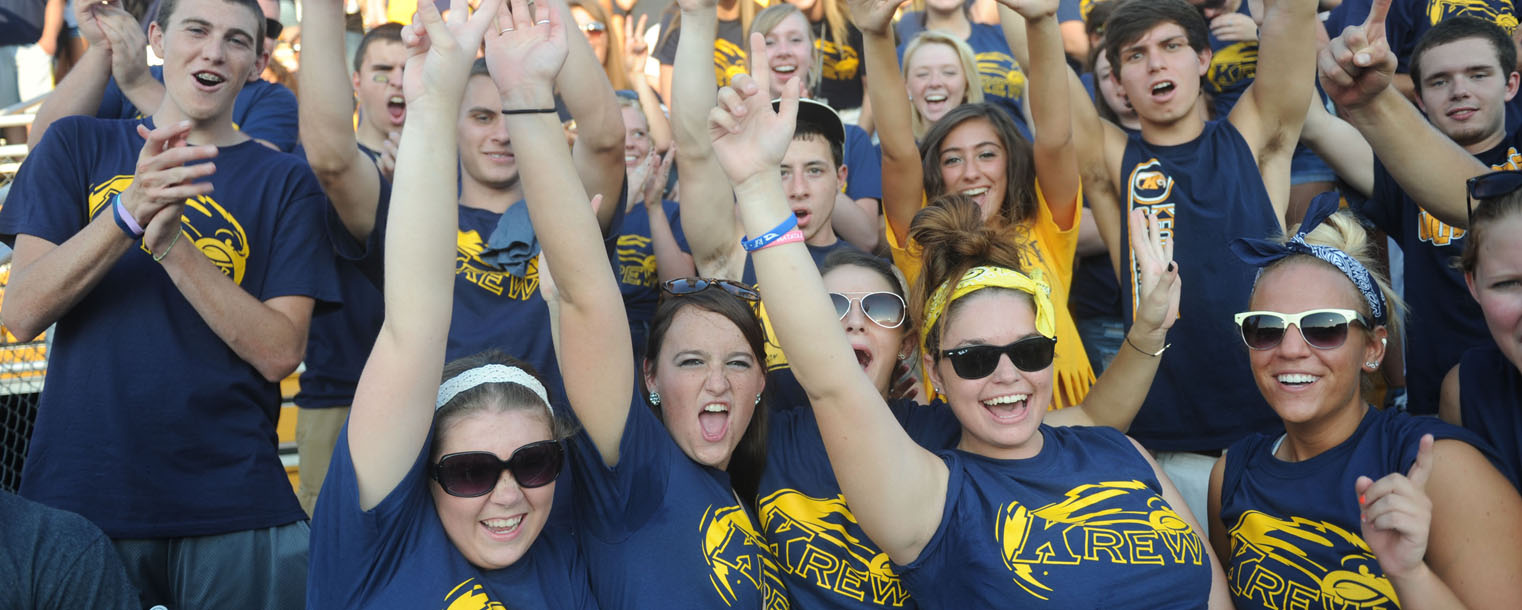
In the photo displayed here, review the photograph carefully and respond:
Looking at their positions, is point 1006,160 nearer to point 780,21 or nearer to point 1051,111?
point 1051,111

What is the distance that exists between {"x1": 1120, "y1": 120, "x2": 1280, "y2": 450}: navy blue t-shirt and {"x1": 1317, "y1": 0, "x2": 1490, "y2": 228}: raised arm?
0.65 meters

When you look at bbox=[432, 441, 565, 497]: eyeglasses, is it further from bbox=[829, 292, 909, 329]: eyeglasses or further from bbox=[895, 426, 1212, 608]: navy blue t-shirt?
bbox=[829, 292, 909, 329]: eyeglasses

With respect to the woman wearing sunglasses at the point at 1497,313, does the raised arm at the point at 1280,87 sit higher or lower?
higher

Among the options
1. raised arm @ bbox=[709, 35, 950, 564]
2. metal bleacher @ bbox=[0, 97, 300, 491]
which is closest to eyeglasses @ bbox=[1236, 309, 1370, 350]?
raised arm @ bbox=[709, 35, 950, 564]

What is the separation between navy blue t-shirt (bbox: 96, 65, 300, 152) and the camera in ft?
15.6

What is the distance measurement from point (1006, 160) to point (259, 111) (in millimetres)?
2882

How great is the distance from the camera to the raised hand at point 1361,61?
10.7 ft

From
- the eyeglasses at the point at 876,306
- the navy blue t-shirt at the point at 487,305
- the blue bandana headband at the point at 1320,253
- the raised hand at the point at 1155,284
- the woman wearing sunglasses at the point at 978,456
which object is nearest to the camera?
the woman wearing sunglasses at the point at 978,456

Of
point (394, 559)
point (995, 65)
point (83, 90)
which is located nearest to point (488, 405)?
point (394, 559)

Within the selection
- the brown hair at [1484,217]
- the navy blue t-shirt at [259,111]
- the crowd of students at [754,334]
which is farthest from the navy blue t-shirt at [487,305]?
the brown hair at [1484,217]

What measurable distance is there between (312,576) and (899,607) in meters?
1.33

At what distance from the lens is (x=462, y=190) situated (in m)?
3.94

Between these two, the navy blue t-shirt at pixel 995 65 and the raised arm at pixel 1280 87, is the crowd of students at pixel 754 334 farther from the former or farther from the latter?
the navy blue t-shirt at pixel 995 65

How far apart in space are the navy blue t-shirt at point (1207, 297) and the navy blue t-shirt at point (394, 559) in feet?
7.60
